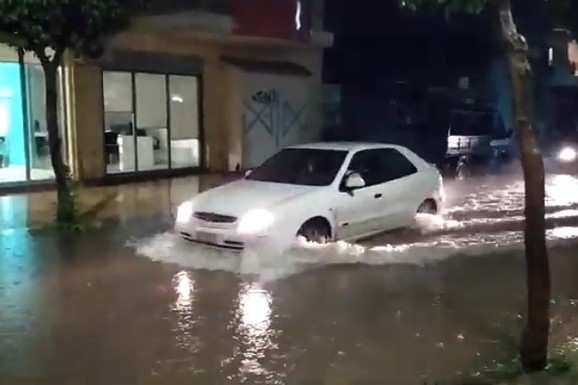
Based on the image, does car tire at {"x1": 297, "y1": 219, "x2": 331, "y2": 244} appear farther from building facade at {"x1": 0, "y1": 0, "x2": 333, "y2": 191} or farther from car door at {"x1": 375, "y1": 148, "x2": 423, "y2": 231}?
building facade at {"x1": 0, "y1": 0, "x2": 333, "y2": 191}

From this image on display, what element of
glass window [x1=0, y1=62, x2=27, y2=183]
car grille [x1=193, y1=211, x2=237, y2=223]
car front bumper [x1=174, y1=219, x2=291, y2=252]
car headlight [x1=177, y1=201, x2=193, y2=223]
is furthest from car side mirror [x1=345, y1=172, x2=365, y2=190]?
glass window [x1=0, y1=62, x2=27, y2=183]

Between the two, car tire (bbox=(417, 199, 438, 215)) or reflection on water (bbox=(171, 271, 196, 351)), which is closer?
reflection on water (bbox=(171, 271, 196, 351))

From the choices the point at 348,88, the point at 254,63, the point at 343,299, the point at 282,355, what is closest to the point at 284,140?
the point at 254,63

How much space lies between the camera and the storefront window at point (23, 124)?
18734 millimetres

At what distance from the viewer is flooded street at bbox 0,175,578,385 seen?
21.0 feet

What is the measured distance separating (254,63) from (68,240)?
1248 centimetres

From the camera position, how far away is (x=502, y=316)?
7.90m

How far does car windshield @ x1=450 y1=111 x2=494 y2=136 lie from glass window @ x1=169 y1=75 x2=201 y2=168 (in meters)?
7.88

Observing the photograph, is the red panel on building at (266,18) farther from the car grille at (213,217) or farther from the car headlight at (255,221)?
the car headlight at (255,221)

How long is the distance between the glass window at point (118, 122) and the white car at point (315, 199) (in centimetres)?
943

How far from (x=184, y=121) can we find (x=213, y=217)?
12951mm

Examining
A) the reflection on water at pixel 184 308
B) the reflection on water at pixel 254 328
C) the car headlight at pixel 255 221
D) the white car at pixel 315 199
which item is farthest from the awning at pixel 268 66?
the reflection on water at pixel 254 328

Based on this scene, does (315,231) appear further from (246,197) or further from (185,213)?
(185,213)

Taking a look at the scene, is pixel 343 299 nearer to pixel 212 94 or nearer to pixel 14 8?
pixel 14 8
